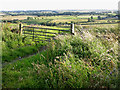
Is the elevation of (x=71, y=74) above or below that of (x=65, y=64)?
below

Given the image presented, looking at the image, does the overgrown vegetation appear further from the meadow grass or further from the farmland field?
the meadow grass

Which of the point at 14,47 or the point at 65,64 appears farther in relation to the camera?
the point at 14,47

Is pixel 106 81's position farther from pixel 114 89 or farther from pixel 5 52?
pixel 5 52

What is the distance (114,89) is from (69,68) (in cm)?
120

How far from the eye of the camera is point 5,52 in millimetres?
7215

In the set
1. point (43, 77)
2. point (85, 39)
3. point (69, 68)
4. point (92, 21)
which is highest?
point (92, 21)

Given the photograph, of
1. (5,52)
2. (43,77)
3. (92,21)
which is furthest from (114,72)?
(92,21)

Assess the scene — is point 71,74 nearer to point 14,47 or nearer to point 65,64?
point 65,64

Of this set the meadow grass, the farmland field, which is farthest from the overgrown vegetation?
the meadow grass

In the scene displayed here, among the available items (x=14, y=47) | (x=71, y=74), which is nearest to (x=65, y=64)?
(x=71, y=74)

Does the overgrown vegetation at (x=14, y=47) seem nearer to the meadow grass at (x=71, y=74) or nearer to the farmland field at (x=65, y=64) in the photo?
the farmland field at (x=65, y=64)

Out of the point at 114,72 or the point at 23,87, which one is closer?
the point at 114,72

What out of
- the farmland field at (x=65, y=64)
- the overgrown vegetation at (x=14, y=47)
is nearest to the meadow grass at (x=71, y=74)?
the farmland field at (x=65, y=64)

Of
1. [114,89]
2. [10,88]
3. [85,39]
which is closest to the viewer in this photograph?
[114,89]
